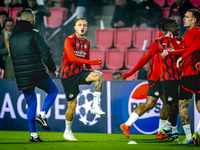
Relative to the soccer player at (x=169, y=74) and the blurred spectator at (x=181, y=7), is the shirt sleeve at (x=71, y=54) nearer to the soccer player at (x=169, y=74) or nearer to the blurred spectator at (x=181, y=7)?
the soccer player at (x=169, y=74)

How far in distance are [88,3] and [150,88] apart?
17.6 feet

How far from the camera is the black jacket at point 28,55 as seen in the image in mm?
4750

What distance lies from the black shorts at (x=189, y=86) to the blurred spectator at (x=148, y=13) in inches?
172

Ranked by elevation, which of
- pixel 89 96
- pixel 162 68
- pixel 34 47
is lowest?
pixel 89 96

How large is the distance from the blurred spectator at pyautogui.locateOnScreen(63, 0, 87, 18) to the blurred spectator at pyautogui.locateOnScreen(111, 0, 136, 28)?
3.04 feet

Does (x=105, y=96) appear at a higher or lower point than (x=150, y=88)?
lower

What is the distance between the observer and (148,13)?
29.2 ft

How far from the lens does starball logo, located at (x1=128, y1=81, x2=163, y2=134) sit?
643 cm

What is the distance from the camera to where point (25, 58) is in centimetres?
477

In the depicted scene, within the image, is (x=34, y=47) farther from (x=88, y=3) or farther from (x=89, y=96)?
(x=88, y=3)

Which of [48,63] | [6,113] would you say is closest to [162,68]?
[48,63]

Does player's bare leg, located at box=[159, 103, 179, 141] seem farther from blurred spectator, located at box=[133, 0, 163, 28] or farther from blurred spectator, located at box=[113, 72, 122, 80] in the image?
blurred spectator, located at box=[133, 0, 163, 28]

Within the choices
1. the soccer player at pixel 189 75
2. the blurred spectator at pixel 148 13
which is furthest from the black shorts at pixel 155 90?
the blurred spectator at pixel 148 13

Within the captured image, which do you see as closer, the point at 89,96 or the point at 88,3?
the point at 89,96
